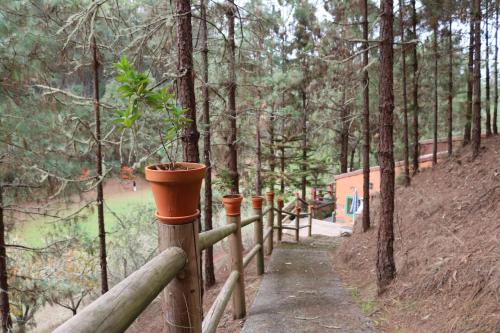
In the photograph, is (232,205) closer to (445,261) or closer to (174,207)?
(174,207)

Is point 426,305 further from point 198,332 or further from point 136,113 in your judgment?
point 136,113

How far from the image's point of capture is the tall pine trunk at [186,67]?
334cm

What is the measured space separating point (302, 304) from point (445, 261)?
5.32 feet

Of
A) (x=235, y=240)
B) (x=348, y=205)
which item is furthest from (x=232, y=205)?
(x=348, y=205)

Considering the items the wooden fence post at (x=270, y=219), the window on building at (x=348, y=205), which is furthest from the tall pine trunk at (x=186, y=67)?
the window on building at (x=348, y=205)

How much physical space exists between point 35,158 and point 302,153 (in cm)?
1371

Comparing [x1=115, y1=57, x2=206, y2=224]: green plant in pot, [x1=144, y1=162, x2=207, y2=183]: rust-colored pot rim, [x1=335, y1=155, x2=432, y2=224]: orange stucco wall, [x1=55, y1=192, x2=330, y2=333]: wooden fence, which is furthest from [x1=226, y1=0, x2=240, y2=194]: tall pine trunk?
→ [x1=335, y1=155, x2=432, y2=224]: orange stucco wall

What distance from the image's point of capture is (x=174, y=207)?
4.33 ft

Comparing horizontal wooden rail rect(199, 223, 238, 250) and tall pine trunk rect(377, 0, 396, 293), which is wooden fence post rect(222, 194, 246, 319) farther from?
tall pine trunk rect(377, 0, 396, 293)

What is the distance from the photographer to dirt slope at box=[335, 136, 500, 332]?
2758mm

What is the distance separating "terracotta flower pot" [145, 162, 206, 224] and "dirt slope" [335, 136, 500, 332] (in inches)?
98.5

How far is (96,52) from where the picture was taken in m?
6.67

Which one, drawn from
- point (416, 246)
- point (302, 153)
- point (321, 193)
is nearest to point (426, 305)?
point (416, 246)

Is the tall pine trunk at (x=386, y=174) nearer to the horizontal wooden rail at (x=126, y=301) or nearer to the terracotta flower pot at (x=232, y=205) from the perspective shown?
the terracotta flower pot at (x=232, y=205)
